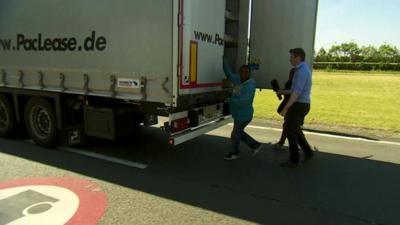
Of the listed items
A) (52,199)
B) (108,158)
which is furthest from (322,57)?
(52,199)

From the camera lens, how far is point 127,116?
6555 mm

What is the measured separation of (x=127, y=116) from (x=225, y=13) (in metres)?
2.46

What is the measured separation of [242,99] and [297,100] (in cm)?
86

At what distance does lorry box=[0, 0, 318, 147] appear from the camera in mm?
5547

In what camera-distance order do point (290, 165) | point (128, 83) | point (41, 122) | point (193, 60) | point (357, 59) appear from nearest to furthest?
point (193, 60), point (128, 83), point (290, 165), point (41, 122), point (357, 59)

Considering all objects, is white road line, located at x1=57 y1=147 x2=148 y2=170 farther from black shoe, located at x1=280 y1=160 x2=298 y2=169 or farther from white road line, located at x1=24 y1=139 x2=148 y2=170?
black shoe, located at x1=280 y1=160 x2=298 y2=169

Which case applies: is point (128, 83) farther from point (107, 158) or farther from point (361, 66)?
point (361, 66)

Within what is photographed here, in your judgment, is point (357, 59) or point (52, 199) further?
point (357, 59)

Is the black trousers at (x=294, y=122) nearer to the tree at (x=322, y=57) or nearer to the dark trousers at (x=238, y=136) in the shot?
the dark trousers at (x=238, y=136)

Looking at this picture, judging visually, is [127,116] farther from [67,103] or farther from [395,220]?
[395,220]

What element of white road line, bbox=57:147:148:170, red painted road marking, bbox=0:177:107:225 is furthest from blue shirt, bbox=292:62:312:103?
red painted road marking, bbox=0:177:107:225

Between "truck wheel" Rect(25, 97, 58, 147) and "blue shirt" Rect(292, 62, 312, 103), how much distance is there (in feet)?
13.6

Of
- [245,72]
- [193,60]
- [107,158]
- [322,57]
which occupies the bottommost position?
[107,158]

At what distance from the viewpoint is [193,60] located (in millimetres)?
5719
